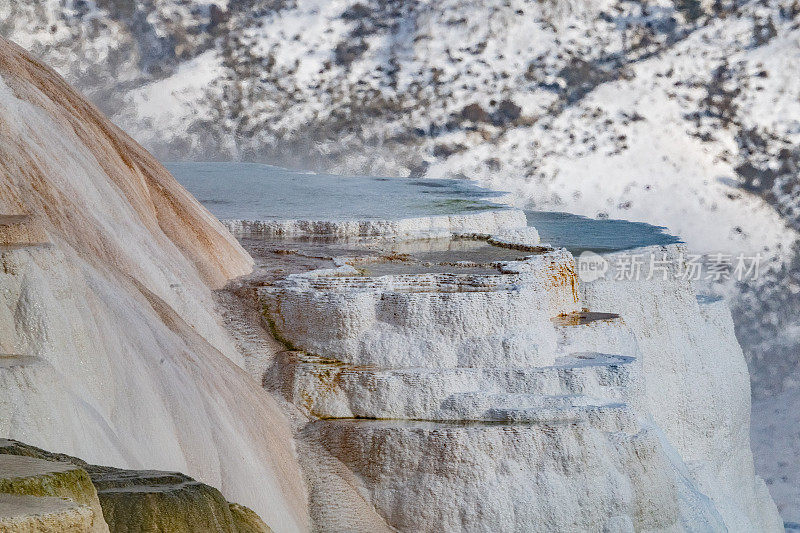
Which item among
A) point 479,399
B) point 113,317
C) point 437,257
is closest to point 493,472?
point 479,399

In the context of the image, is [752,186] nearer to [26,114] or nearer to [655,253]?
[655,253]

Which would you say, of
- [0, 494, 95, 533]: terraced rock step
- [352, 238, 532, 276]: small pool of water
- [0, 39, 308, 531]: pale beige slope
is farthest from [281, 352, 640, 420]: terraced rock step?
[0, 494, 95, 533]: terraced rock step

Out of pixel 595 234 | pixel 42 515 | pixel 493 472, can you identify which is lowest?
pixel 493 472

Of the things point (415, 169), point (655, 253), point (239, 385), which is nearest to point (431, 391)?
point (239, 385)

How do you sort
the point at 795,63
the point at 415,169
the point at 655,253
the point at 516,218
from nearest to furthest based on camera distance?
1. the point at 655,253
2. the point at 516,218
3. the point at 795,63
4. the point at 415,169

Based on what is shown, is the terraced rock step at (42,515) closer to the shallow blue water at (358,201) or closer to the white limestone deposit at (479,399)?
the white limestone deposit at (479,399)

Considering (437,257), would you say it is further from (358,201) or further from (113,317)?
(113,317)
